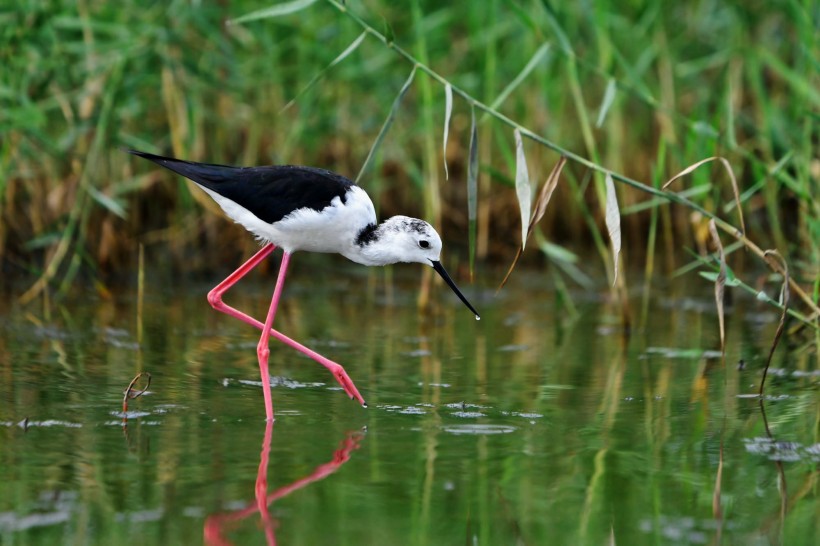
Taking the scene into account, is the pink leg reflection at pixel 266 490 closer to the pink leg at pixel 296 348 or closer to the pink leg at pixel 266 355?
the pink leg at pixel 266 355

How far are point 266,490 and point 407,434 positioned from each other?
828mm

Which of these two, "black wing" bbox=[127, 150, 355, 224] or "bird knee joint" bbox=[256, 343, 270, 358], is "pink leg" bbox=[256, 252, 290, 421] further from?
"black wing" bbox=[127, 150, 355, 224]

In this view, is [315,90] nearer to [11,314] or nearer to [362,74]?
[362,74]

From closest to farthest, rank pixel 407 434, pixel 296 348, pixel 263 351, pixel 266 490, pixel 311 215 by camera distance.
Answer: pixel 266 490 < pixel 407 434 < pixel 311 215 < pixel 263 351 < pixel 296 348

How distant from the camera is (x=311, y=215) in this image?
5.20 m

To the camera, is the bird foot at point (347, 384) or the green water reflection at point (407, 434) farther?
the bird foot at point (347, 384)

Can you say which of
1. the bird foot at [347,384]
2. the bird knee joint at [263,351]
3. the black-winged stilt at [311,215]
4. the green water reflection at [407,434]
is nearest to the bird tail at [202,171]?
the black-winged stilt at [311,215]

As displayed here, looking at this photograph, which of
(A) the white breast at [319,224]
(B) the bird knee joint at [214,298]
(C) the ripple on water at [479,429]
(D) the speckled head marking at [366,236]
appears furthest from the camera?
(B) the bird knee joint at [214,298]

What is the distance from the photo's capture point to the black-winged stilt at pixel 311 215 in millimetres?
5227

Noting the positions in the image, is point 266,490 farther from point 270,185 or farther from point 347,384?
point 270,185

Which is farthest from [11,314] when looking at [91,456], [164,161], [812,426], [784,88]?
[784,88]

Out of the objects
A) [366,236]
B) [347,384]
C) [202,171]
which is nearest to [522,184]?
[366,236]

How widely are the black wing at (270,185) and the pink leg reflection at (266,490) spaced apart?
3.49 ft

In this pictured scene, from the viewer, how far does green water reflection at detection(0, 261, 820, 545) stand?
134 inches
